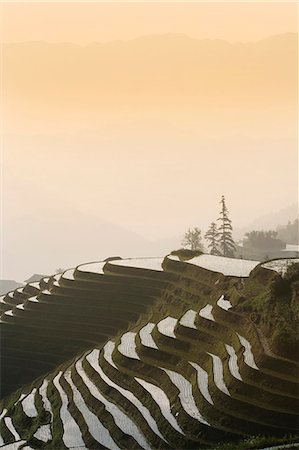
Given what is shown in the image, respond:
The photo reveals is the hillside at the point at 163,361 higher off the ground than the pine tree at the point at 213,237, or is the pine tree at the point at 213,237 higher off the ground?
the pine tree at the point at 213,237

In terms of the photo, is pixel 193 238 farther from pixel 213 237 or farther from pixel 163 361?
pixel 163 361

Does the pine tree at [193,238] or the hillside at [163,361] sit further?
the pine tree at [193,238]

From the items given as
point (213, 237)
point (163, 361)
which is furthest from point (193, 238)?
point (163, 361)

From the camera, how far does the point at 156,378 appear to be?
71.4ft

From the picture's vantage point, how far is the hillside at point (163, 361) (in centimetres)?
1748

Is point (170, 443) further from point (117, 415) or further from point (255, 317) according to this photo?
point (255, 317)

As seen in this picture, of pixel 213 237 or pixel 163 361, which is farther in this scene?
pixel 213 237

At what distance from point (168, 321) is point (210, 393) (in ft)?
27.7

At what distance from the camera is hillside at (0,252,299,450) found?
17484 millimetres

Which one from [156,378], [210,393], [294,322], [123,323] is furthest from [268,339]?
[123,323]

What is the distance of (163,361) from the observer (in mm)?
22641

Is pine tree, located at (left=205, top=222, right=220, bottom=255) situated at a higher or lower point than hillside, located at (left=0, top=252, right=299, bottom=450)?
higher

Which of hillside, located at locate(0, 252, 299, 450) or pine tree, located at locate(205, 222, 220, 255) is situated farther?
pine tree, located at locate(205, 222, 220, 255)

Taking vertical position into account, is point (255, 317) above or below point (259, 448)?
above
